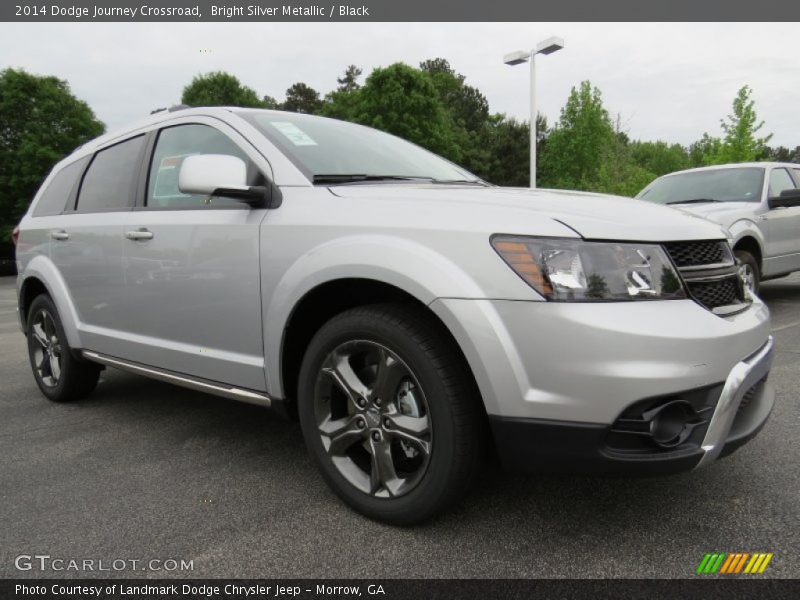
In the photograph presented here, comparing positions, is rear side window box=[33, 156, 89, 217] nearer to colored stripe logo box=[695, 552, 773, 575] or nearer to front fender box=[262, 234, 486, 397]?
front fender box=[262, 234, 486, 397]

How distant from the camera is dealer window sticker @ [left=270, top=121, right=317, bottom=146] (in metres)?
2.84

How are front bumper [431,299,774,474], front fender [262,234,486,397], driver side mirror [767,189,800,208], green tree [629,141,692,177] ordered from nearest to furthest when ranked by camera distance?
front bumper [431,299,774,474]
front fender [262,234,486,397]
driver side mirror [767,189,800,208]
green tree [629,141,692,177]

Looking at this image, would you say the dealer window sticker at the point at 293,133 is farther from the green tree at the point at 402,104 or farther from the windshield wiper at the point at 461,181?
the green tree at the point at 402,104

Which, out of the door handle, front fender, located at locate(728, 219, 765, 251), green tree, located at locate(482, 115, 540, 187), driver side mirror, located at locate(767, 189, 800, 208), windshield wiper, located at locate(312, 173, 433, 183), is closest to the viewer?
windshield wiper, located at locate(312, 173, 433, 183)

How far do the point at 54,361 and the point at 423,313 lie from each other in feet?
10.5

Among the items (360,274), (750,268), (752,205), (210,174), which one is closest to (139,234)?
(210,174)

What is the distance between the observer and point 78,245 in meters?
3.66

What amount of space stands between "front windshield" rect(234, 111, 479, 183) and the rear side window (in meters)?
1.79

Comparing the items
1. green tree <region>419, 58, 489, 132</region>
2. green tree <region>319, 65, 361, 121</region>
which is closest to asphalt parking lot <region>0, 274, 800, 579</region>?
green tree <region>319, 65, 361, 121</region>

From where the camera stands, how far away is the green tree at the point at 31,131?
30891 millimetres

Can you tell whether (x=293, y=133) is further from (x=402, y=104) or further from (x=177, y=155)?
(x=402, y=104)

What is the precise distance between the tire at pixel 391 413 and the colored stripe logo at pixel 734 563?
78 cm

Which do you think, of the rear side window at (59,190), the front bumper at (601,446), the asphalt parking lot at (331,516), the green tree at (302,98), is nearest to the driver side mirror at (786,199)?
the asphalt parking lot at (331,516)

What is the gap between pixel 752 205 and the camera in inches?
257
